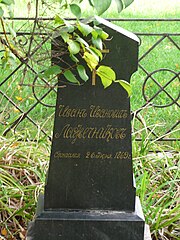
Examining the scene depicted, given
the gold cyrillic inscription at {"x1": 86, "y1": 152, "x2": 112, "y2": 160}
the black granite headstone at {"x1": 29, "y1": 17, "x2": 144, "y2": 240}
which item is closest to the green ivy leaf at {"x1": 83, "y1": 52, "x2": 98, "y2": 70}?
Result: the black granite headstone at {"x1": 29, "y1": 17, "x2": 144, "y2": 240}

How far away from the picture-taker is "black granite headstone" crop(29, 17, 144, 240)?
2621mm

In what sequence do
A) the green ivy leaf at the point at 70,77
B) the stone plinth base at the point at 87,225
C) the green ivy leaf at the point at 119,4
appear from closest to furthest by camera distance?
1. the green ivy leaf at the point at 119,4
2. the green ivy leaf at the point at 70,77
3. the stone plinth base at the point at 87,225

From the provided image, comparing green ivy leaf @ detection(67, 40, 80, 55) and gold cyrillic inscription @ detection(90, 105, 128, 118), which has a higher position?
green ivy leaf @ detection(67, 40, 80, 55)

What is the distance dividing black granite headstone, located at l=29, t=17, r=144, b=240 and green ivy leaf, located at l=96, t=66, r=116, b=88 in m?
0.23

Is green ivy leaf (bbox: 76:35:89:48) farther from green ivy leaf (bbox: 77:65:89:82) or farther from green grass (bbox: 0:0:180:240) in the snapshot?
green grass (bbox: 0:0:180:240)

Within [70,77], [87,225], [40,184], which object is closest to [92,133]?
[70,77]

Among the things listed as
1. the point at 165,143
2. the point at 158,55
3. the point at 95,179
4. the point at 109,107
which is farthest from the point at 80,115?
the point at 158,55

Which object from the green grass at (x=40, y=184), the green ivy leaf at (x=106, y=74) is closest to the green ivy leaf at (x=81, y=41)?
the green ivy leaf at (x=106, y=74)

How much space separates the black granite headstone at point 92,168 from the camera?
A: 2.62m

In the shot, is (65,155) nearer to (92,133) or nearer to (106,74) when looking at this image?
(92,133)

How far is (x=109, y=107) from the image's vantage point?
104 inches

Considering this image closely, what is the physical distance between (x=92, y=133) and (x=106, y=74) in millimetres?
424

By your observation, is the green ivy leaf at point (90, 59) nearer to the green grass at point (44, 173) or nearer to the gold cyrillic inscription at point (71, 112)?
the gold cyrillic inscription at point (71, 112)

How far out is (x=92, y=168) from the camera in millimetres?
2738
